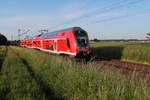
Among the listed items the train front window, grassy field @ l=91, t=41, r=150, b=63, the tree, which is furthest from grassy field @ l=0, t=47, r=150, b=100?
the tree

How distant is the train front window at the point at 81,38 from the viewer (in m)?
28.0

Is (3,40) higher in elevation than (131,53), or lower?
higher

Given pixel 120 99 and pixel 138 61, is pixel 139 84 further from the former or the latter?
pixel 138 61

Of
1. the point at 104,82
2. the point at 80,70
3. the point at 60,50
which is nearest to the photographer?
the point at 104,82

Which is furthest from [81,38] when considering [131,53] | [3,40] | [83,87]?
[3,40]

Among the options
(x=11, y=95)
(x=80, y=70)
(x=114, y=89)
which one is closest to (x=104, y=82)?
(x=114, y=89)

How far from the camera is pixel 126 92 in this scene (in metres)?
8.79

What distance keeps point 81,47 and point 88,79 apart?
53.9 feet

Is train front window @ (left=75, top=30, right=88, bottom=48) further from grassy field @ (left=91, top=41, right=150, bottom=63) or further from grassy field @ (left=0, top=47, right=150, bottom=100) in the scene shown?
grassy field @ (left=0, top=47, right=150, bottom=100)

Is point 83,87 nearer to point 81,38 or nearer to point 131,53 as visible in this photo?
point 81,38

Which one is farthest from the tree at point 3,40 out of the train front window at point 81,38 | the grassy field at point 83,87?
the grassy field at point 83,87

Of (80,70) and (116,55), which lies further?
(116,55)

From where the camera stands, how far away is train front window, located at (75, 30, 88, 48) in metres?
28.0

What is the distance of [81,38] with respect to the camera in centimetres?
2830
